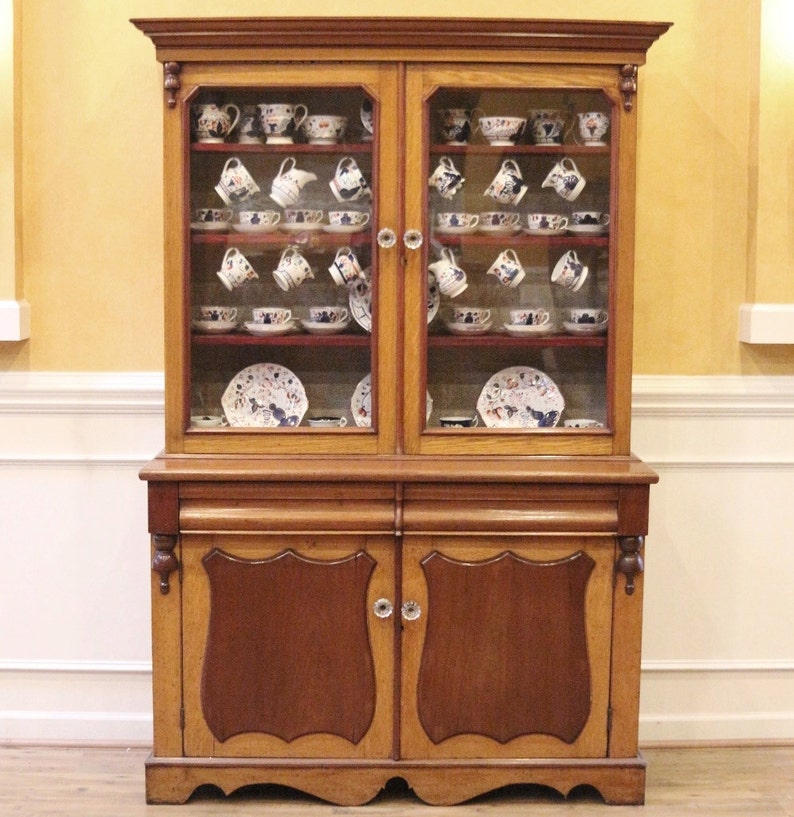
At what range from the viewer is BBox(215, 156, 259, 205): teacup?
9.22 feet

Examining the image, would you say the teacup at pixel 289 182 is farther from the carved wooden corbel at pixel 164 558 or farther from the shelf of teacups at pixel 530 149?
the carved wooden corbel at pixel 164 558

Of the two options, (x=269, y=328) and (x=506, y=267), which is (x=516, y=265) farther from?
(x=269, y=328)

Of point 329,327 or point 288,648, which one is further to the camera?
point 329,327

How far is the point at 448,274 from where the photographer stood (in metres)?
2.83

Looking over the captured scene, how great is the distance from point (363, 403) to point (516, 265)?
0.49m

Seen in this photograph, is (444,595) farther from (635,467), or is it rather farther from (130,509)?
(130,509)

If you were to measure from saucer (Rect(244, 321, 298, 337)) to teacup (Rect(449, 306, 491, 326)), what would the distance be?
1.26ft

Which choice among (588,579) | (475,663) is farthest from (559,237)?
(475,663)

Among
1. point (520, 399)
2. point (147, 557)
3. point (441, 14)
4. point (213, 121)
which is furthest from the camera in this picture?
point (147, 557)

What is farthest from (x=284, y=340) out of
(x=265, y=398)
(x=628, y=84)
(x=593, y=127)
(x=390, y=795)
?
(x=390, y=795)

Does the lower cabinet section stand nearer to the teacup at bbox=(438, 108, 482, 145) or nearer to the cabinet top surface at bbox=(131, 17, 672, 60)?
the teacup at bbox=(438, 108, 482, 145)

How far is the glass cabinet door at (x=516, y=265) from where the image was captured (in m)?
2.78

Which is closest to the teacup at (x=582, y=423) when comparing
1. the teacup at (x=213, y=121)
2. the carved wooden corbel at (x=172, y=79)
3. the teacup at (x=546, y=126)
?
the teacup at (x=546, y=126)

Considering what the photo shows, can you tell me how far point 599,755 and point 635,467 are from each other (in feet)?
2.25
